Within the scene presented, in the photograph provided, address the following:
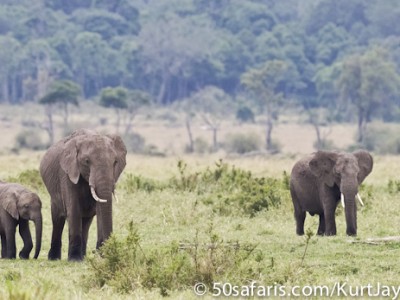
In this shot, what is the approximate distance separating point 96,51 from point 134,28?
12841mm

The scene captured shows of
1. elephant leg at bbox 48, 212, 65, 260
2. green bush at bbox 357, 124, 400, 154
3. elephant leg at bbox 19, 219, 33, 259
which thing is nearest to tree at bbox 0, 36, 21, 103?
green bush at bbox 357, 124, 400, 154

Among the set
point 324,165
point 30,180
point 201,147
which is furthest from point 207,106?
point 324,165

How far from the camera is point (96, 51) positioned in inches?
2995

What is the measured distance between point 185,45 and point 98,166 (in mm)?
67440

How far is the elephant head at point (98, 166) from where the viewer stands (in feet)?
33.7

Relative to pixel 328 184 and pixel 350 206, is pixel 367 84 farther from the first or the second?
pixel 350 206

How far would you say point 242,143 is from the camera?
47.8m

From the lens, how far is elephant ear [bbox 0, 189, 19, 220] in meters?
11.4

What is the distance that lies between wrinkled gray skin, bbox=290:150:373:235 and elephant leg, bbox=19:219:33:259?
10.5ft

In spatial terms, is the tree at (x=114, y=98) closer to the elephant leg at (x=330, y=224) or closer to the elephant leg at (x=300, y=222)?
the elephant leg at (x=300, y=222)

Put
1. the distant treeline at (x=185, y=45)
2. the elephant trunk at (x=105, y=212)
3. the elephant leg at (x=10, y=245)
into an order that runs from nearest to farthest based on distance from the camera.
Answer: the elephant trunk at (x=105, y=212) < the elephant leg at (x=10, y=245) < the distant treeline at (x=185, y=45)

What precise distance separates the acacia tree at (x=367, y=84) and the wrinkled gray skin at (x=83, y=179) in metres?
47.9

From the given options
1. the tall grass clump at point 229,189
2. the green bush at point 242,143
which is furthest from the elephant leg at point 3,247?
the green bush at point 242,143

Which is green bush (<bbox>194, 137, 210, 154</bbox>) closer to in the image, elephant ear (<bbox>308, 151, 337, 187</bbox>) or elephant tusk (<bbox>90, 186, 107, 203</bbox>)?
elephant ear (<bbox>308, 151, 337, 187</bbox>)
